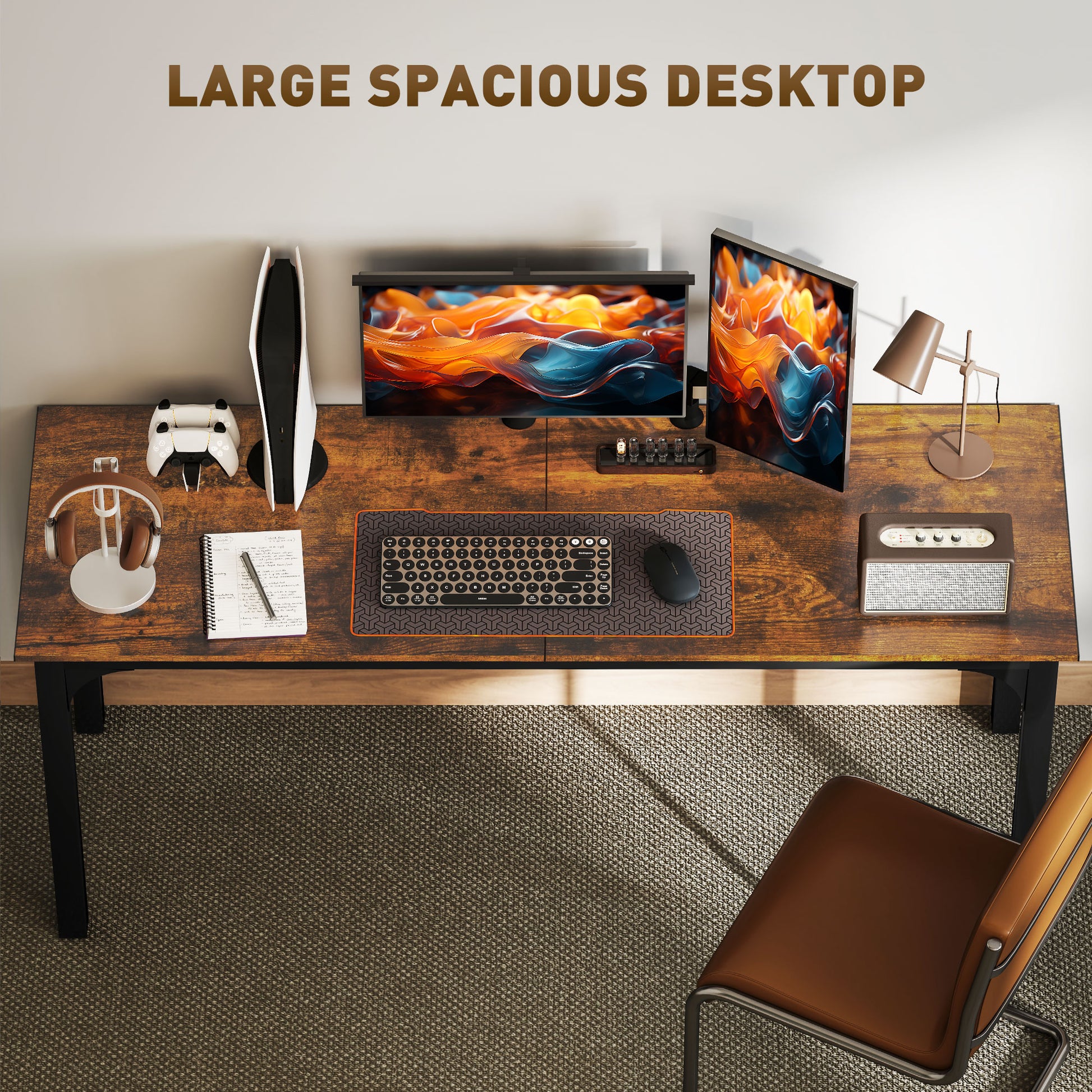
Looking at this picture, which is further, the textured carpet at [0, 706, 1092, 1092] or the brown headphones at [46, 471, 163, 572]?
the textured carpet at [0, 706, 1092, 1092]

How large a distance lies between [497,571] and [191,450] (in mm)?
641

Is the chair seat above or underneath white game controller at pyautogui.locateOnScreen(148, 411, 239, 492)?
underneath

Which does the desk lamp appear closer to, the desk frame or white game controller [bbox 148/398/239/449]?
the desk frame

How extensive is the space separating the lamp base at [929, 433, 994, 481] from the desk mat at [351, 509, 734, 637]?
44 cm

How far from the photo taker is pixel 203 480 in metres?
2.19

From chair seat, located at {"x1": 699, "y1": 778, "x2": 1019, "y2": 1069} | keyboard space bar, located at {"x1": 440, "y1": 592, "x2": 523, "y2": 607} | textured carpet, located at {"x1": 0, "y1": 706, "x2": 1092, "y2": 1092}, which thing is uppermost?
keyboard space bar, located at {"x1": 440, "y1": 592, "x2": 523, "y2": 607}

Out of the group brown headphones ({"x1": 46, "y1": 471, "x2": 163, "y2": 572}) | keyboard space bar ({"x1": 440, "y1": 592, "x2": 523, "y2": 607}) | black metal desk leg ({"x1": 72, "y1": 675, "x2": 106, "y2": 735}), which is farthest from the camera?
black metal desk leg ({"x1": 72, "y1": 675, "x2": 106, "y2": 735})

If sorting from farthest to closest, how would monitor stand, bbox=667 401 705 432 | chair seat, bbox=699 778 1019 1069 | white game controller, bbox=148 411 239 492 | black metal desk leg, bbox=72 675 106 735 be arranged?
1. black metal desk leg, bbox=72 675 106 735
2. monitor stand, bbox=667 401 705 432
3. white game controller, bbox=148 411 239 492
4. chair seat, bbox=699 778 1019 1069

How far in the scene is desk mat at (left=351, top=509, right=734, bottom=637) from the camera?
2.00 metres

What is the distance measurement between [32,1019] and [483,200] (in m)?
1.85

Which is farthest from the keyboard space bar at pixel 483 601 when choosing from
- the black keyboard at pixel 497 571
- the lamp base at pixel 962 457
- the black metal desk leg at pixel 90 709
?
the black metal desk leg at pixel 90 709

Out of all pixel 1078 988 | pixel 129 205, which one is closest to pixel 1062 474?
pixel 1078 988

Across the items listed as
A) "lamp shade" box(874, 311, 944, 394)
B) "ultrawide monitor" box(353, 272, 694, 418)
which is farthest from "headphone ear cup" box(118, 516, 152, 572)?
"lamp shade" box(874, 311, 944, 394)

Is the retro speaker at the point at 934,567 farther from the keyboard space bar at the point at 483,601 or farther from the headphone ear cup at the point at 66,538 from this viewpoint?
the headphone ear cup at the point at 66,538
